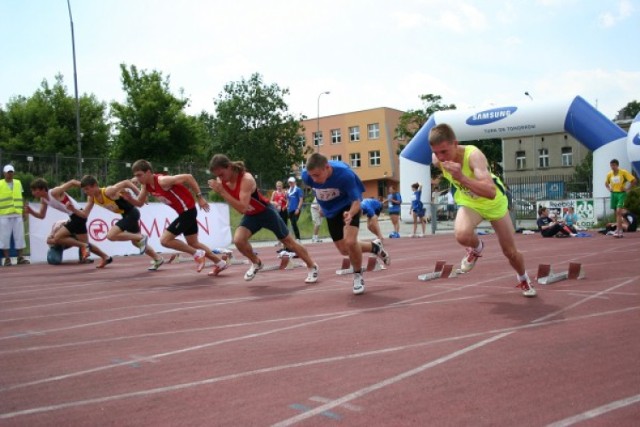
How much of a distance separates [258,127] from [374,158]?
18222mm

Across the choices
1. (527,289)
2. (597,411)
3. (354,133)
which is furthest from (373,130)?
(597,411)

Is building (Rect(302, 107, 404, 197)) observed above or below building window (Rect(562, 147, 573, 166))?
above

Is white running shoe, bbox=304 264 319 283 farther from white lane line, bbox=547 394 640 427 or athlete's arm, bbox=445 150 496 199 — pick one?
white lane line, bbox=547 394 640 427

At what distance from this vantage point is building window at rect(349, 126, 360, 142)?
227 feet

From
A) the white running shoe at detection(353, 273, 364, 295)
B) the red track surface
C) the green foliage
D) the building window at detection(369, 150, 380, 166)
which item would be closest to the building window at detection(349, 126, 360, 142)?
the building window at detection(369, 150, 380, 166)

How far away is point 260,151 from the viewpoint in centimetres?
5406

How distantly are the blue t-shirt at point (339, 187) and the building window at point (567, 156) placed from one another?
179 feet

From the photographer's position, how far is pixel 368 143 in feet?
223

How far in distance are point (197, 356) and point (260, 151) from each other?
1983 inches

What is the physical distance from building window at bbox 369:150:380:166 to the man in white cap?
56.0 meters

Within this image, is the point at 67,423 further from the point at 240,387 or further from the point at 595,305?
the point at 595,305

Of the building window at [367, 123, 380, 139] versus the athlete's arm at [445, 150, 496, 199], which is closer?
the athlete's arm at [445, 150, 496, 199]

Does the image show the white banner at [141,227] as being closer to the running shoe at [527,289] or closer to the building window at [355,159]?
the running shoe at [527,289]

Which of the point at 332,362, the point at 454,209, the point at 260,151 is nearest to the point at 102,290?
the point at 332,362
